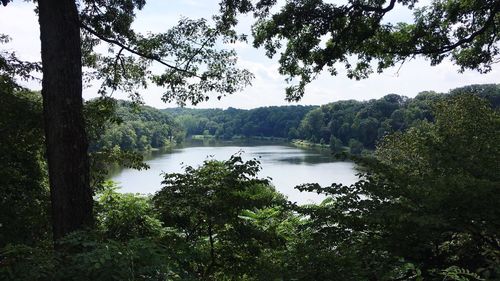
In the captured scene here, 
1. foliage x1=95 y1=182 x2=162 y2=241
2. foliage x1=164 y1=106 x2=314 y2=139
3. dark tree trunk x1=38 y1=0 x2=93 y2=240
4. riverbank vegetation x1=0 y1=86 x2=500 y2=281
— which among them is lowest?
foliage x1=95 y1=182 x2=162 y2=241

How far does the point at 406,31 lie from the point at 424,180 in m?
6.76

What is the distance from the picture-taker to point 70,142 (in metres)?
4.47

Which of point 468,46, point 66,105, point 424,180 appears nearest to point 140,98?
point 66,105

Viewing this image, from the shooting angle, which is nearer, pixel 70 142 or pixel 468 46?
pixel 70 142

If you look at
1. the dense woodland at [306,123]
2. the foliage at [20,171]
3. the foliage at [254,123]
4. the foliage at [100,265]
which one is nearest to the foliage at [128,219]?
the foliage at [20,171]

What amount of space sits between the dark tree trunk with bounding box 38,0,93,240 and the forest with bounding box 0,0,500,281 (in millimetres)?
15

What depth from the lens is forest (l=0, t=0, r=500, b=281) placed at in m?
3.35

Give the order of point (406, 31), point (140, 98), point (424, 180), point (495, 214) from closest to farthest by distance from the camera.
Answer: point (495, 214)
point (424, 180)
point (140, 98)
point (406, 31)

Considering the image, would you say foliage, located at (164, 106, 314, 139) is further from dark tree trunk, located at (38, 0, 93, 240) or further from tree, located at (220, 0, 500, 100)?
dark tree trunk, located at (38, 0, 93, 240)

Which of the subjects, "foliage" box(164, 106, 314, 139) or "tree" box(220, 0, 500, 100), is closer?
"tree" box(220, 0, 500, 100)

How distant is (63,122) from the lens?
14.6 ft

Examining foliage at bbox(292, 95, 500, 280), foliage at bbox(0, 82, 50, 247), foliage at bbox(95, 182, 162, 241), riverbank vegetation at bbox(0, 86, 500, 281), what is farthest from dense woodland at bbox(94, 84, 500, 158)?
foliage at bbox(0, 82, 50, 247)

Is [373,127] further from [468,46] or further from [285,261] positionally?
[285,261]

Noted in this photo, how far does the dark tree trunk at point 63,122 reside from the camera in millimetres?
4414
